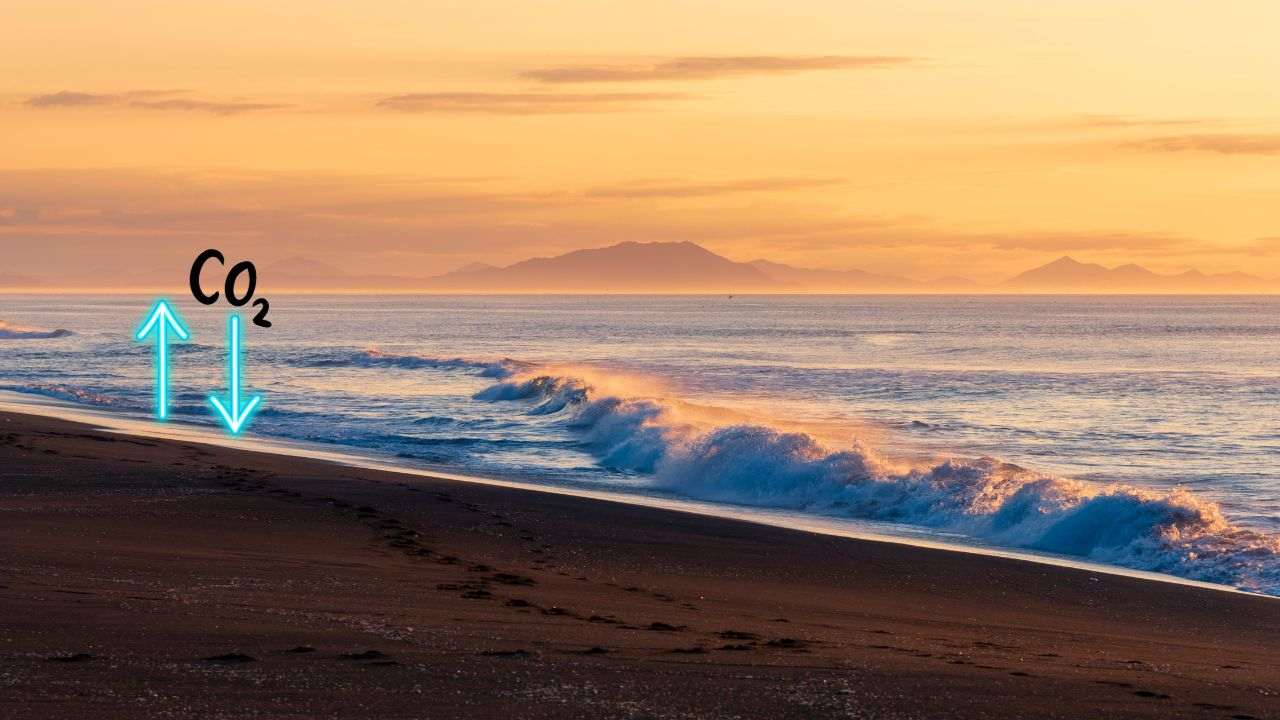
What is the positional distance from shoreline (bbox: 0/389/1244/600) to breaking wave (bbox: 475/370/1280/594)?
22.5 inches

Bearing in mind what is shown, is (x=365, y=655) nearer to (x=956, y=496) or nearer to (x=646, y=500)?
(x=646, y=500)

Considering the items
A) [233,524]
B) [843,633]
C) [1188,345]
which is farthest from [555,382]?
[1188,345]

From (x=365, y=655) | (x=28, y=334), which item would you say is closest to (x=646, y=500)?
(x=365, y=655)

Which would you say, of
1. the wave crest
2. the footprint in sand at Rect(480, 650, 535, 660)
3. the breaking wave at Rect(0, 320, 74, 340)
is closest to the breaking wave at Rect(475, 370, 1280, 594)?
the footprint in sand at Rect(480, 650, 535, 660)

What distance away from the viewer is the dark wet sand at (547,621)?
24.3 feet

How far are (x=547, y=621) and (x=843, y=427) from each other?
2296 cm

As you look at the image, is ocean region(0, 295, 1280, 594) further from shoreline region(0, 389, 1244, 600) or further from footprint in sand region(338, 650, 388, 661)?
footprint in sand region(338, 650, 388, 661)

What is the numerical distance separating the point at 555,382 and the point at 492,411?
5149 mm

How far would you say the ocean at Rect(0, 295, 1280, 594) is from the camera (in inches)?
711

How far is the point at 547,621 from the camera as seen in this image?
9555mm

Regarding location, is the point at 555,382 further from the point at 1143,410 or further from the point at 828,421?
the point at 1143,410

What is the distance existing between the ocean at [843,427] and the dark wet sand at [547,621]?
336cm

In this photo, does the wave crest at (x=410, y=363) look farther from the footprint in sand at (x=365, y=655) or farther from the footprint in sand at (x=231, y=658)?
the footprint in sand at (x=231, y=658)

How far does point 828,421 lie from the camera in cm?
3344
